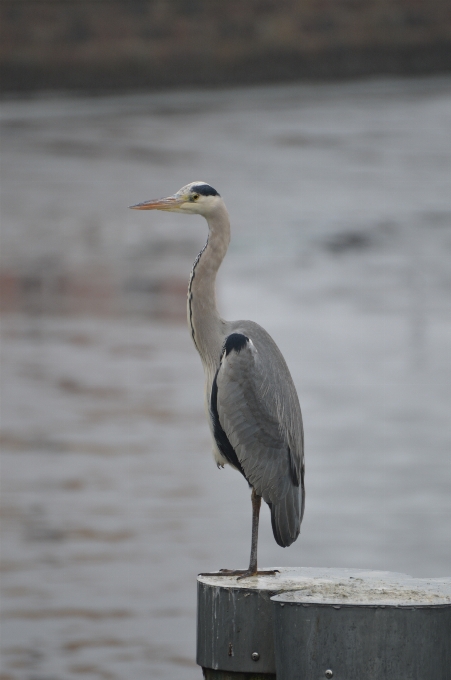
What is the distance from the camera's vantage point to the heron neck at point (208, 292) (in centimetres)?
405

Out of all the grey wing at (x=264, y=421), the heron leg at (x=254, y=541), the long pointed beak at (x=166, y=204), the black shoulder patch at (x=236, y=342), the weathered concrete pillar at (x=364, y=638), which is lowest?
the weathered concrete pillar at (x=364, y=638)

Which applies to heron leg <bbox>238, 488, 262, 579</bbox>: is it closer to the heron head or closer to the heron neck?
the heron neck

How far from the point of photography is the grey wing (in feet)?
12.8

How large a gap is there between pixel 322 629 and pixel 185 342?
7557 millimetres

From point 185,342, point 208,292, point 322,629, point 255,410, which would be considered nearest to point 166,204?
point 208,292

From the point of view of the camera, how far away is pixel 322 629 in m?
3.10

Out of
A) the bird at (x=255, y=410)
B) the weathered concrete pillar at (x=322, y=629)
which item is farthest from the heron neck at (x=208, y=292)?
the weathered concrete pillar at (x=322, y=629)

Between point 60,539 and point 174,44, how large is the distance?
537cm

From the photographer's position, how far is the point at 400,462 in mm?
9062

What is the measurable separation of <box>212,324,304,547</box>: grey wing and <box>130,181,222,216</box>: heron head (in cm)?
41

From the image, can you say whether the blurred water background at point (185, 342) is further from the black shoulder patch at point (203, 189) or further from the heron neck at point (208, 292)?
the black shoulder patch at point (203, 189)

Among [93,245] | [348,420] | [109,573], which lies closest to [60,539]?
[109,573]

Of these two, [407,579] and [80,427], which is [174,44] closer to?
[80,427]

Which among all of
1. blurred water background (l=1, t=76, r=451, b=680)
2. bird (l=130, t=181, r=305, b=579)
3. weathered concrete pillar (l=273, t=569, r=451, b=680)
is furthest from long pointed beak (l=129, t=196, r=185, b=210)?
blurred water background (l=1, t=76, r=451, b=680)
